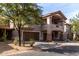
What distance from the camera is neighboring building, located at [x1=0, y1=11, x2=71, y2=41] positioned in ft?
27.0

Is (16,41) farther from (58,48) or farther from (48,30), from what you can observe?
(58,48)

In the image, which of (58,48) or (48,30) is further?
(48,30)

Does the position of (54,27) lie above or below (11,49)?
above

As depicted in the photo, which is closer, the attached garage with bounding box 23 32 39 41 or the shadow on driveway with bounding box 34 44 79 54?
the shadow on driveway with bounding box 34 44 79 54

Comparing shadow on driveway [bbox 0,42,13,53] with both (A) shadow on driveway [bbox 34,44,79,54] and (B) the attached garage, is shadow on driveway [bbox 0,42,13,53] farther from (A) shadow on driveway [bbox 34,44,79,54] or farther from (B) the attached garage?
(A) shadow on driveway [bbox 34,44,79,54]

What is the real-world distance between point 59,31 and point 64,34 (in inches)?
4.9

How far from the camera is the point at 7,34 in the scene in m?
8.19

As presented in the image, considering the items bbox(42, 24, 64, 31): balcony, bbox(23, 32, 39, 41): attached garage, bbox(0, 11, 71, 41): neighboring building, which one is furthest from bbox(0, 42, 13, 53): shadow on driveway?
bbox(42, 24, 64, 31): balcony

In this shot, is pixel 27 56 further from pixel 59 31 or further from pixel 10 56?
pixel 59 31

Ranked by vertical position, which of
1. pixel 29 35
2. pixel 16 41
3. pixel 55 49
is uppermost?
pixel 29 35

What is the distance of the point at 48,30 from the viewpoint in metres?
8.29

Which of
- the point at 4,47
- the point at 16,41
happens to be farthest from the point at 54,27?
the point at 4,47

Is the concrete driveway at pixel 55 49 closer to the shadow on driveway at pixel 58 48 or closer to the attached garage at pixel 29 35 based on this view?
the shadow on driveway at pixel 58 48

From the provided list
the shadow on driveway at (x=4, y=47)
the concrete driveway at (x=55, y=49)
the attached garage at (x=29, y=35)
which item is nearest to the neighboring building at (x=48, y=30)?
the attached garage at (x=29, y=35)
